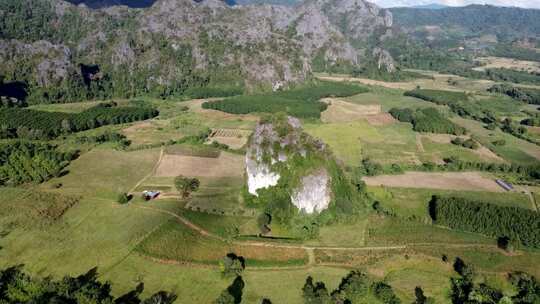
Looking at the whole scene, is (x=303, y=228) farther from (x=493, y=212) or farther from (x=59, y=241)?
(x=59, y=241)

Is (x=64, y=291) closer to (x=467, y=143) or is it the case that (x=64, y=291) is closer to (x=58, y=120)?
(x=58, y=120)

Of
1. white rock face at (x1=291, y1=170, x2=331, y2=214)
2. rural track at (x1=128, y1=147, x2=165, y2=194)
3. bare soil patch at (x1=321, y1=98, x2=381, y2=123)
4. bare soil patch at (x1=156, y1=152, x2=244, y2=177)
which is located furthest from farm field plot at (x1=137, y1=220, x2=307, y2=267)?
bare soil patch at (x1=321, y1=98, x2=381, y2=123)

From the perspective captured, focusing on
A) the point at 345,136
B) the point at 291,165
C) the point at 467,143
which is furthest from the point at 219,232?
the point at 467,143

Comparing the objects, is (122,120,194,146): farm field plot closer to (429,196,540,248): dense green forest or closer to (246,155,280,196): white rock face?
(246,155,280,196): white rock face

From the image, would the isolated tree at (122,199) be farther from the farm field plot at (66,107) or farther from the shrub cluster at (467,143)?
the shrub cluster at (467,143)

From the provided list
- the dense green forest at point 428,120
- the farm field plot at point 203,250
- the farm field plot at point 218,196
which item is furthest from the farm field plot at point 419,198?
the dense green forest at point 428,120
